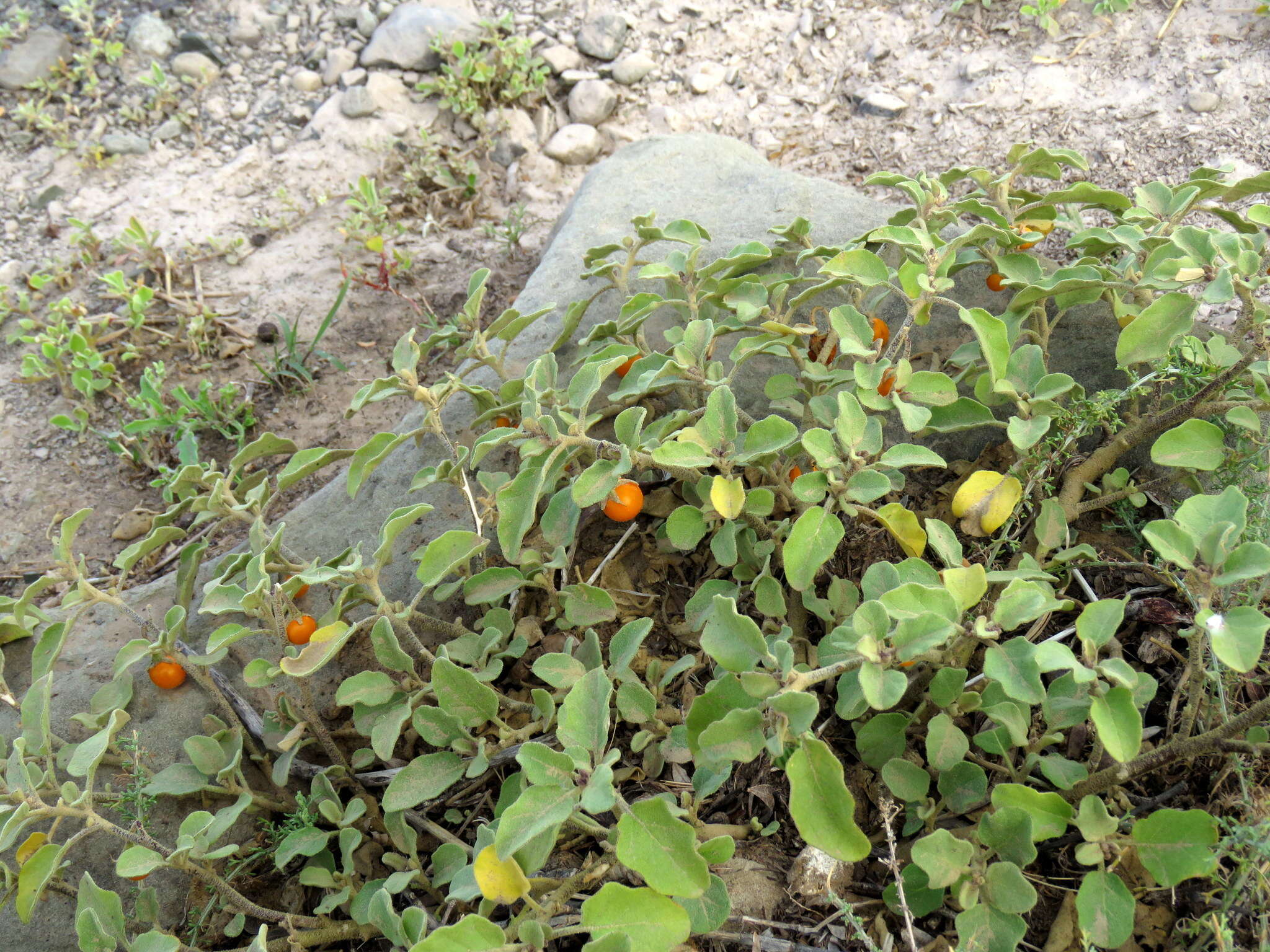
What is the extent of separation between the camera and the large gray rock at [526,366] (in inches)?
94.0

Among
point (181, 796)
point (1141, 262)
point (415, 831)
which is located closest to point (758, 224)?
point (1141, 262)

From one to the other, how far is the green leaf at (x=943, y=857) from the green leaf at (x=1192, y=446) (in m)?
0.92

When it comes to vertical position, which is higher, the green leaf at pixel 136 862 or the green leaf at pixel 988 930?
the green leaf at pixel 988 930

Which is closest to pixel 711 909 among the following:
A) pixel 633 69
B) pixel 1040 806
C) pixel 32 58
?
pixel 1040 806

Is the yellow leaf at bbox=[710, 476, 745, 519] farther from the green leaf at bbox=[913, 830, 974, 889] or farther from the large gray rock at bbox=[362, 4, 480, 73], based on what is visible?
the large gray rock at bbox=[362, 4, 480, 73]

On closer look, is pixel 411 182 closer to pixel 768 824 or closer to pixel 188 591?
pixel 188 591

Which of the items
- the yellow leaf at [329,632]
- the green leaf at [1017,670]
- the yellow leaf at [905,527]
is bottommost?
the yellow leaf at [329,632]

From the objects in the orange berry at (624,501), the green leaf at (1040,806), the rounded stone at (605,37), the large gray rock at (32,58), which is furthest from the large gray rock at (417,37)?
the green leaf at (1040,806)

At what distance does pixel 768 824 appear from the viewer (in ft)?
6.72

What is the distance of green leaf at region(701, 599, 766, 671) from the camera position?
1.69 m

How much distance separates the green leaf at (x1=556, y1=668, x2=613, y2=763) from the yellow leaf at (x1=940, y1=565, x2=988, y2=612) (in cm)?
68

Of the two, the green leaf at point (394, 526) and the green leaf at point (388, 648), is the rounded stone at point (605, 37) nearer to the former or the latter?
the green leaf at point (394, 526)

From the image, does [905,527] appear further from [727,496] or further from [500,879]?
[500,879]

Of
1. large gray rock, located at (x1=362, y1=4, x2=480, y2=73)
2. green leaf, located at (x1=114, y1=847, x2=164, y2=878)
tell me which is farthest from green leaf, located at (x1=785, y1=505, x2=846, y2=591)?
large gray rock, located at (x1=362, y1=4, x2=480, y2=73)
